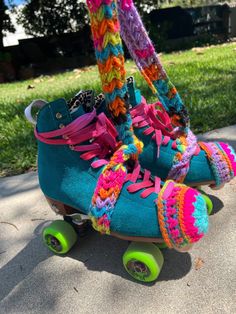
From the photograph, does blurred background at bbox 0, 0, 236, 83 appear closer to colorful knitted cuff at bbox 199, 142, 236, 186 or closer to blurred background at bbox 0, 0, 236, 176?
blurred background at bbox 0, 0, 236, 176

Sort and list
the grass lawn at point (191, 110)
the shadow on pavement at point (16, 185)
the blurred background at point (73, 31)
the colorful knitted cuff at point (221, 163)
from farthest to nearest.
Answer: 1. the blurred background at point (73, 31)
2. the grass lawn at point (191, 110)
3. the shadow on pavement at point (16, 185)
4. the colorful knitted cuff at point (221, 163)

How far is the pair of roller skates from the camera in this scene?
3.36 ft

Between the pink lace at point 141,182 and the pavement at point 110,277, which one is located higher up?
the pink lace at point 141,182

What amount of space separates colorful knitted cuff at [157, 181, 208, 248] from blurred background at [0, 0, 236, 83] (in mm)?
7475

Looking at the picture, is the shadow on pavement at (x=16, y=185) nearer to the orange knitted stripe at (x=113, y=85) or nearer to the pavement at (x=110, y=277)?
the pavement at (x=110, y=277)

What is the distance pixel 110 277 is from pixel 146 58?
71cm

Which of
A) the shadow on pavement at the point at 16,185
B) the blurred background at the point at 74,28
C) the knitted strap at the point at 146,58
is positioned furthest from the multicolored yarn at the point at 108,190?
the blurred background at the point at 74,28

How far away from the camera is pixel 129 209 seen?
1.09 meters

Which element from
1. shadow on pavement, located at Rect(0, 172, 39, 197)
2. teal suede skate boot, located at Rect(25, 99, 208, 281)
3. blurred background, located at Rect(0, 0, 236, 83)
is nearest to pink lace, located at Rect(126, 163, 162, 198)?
teal suede skate boot, located at Rect(25, 99, 208, 281)

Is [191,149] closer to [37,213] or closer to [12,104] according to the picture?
[37,213]

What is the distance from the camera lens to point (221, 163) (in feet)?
4.24

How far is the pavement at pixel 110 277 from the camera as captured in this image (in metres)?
1.05

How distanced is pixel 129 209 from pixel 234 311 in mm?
376

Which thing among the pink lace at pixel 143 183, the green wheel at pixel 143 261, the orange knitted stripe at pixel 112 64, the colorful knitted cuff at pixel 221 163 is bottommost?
the green wheel at pixel 143 261
